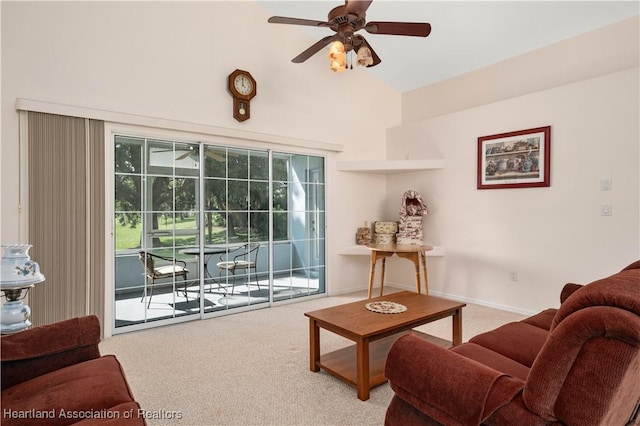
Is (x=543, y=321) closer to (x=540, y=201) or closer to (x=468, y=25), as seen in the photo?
(x=540, y=201)

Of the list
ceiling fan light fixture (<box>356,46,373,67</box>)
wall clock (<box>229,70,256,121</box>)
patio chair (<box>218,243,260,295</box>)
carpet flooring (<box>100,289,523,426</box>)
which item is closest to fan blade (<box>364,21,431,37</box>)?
ceiling fan light fixture (<box>356,46,373,67</box>)

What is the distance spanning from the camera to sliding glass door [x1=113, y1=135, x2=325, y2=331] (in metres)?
3.59

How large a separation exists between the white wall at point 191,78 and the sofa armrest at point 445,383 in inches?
126

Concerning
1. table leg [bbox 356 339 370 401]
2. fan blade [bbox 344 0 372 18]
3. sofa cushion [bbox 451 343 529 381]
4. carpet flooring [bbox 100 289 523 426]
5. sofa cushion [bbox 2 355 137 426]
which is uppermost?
fan blade [bbox 344 0 372 18]

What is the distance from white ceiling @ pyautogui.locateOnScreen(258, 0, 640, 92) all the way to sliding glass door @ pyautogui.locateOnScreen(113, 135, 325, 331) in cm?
170

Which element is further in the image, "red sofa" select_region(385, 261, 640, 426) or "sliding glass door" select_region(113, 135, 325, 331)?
"sliding glass door" select_region(113, 135, 325, 331)

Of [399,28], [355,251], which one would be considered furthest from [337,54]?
[355,251]

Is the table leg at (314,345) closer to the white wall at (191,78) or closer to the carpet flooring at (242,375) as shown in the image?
the carpet flooring at (242,375)

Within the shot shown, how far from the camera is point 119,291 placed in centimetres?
355

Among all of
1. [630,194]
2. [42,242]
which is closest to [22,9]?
[42,242]

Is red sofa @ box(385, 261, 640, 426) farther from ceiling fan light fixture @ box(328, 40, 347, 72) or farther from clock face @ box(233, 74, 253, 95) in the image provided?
clock face @ box(233, 74, 253, 95)

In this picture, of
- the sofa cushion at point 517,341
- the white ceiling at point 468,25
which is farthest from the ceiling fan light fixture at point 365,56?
the sofa cushion at point 517,341

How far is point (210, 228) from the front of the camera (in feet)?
13.3

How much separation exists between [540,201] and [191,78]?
4065 mm
